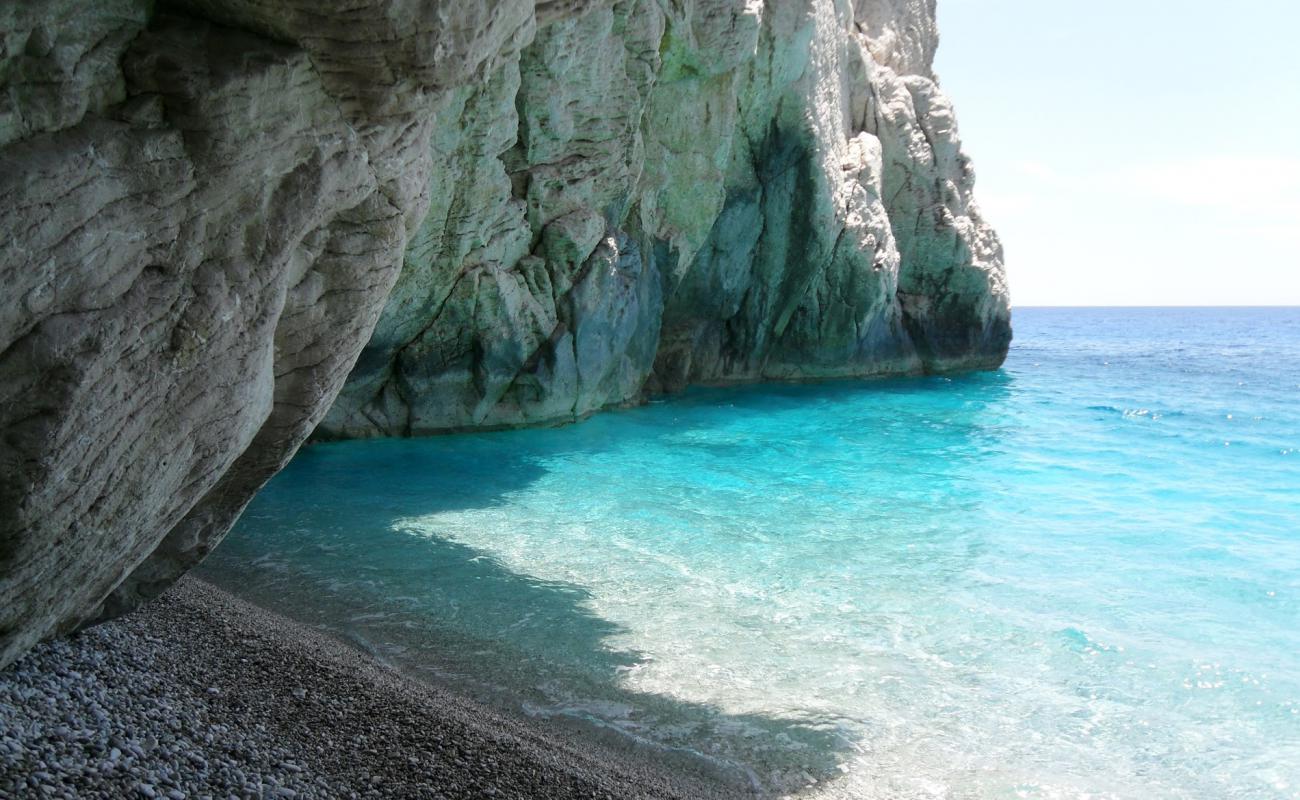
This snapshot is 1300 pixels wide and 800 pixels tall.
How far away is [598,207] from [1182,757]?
16.0m

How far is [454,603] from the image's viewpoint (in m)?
9.73

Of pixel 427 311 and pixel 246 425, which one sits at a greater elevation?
pixel 427 311

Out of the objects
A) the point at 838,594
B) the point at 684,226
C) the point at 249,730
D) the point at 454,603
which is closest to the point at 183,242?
the point at 249,730

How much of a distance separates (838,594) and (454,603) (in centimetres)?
422

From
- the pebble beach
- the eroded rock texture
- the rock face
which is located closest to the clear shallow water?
the pebble beach

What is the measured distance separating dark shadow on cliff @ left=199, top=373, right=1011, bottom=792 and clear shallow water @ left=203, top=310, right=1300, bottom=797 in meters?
0.04

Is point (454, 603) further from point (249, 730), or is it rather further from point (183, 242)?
point (183, 242)

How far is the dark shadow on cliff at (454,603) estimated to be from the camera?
735 cm

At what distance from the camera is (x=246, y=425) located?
5.51 metres

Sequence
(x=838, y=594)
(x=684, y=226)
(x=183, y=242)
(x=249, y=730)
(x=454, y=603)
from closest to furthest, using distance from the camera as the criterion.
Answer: (x=183, y=242) < (x=249, y=730) < (x=454, y=603) < (x=838, y=594) < (x=684, y=226)

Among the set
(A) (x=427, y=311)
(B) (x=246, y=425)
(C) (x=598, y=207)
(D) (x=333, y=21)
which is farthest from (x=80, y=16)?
(C) (x=598, y=207)

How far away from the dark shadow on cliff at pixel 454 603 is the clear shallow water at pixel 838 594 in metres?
0.04

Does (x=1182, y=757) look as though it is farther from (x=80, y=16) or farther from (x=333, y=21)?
(x=80, y=16)

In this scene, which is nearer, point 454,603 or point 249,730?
point 249,730
